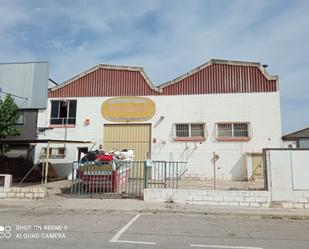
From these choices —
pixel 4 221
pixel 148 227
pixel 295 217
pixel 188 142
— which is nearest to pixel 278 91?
pixel 188 142

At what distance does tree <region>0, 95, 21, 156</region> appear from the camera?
64.8 ft

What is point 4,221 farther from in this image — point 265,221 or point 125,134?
point 125,134

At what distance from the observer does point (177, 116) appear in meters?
19.9

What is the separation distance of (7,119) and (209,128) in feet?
45.9

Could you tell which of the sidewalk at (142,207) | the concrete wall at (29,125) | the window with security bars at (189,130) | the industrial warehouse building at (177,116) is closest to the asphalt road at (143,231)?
the sidewalk at (142,207)

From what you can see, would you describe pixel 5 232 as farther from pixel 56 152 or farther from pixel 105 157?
pixel 56 152

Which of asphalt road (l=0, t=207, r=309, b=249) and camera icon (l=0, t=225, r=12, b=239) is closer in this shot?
asphalt road (l=0, t=207, r=309, b=249)

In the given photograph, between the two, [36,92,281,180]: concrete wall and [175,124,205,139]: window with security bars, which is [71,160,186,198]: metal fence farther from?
[175,124,205,139]: window with security bars

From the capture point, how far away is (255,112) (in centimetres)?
1900

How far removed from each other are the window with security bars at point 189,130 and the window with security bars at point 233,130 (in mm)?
1200

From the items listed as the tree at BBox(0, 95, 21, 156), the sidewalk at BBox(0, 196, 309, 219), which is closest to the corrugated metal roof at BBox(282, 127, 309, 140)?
the sidewalk at BBox(0, 196, 309, 219)

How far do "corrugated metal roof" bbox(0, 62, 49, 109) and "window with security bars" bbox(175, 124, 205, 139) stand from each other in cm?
1024

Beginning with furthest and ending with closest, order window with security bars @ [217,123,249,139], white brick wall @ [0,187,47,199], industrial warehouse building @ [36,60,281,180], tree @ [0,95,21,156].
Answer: tree @ [0,95,21,156]
window with security bars @ [217,123,249,139]
industrial warehouse building @ [36,60,281,180]
white brick wall @ [0,187,47,199]

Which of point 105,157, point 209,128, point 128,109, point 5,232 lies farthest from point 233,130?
point 5,232
